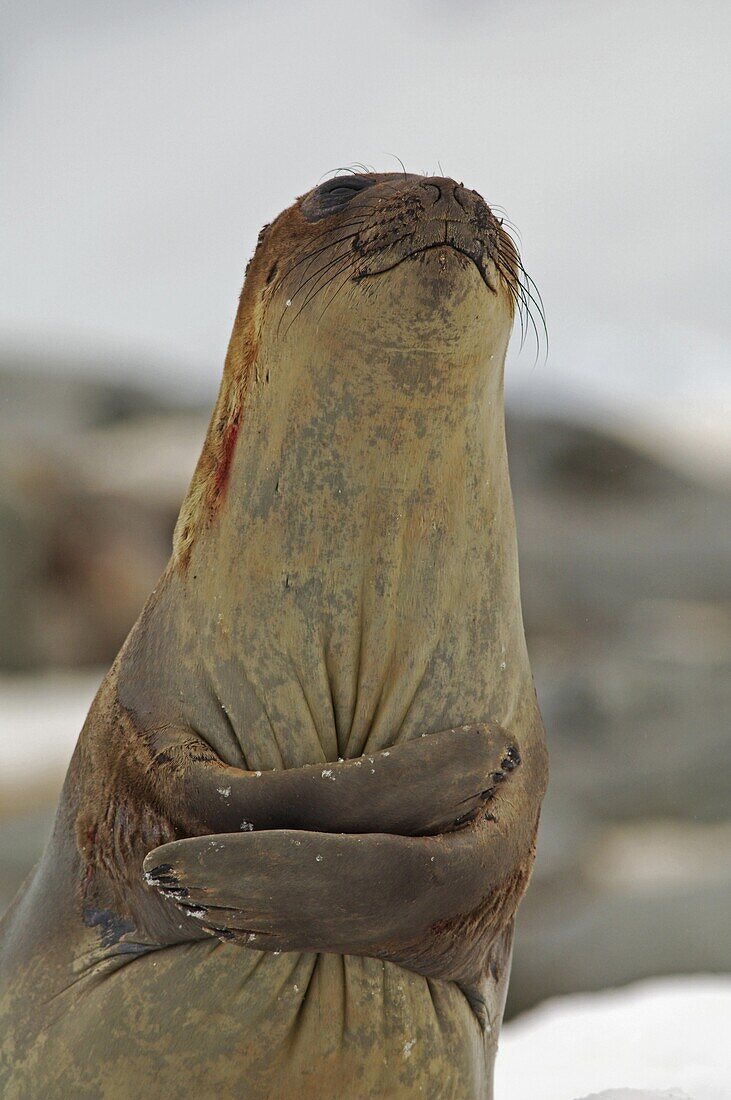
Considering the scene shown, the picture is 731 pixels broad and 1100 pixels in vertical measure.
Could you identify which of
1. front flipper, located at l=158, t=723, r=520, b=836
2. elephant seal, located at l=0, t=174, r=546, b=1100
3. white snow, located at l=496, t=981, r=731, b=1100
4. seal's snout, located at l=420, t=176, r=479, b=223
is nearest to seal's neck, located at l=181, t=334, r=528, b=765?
elephant seal, located at l=0, t=174, r=546, b=1100

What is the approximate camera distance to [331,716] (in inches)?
77.5

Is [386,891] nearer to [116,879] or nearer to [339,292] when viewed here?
[116,879]

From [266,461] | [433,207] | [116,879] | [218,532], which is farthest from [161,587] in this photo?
[433,207]

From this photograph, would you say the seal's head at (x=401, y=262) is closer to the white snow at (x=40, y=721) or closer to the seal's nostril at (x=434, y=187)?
the seal's nostril at (x=434, y=187)

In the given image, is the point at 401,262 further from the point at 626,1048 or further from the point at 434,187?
the point at 626,1048

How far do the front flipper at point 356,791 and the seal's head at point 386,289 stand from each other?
0.50 metres

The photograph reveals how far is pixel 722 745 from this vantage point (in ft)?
25.0

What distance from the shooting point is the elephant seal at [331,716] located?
71.5 inches

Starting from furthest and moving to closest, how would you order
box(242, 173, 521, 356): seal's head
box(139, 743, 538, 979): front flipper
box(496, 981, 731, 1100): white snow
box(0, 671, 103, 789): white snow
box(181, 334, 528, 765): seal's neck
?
box(0, 671, 103, 789): white snow → box(496, 981, 731, 1100): white snow → box(181, 334, 528, 765): seal's neck → box(242, 173, 521, 356): seal's head → box(139, 743, 538, 979): front flipper

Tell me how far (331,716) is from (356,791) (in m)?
0.20

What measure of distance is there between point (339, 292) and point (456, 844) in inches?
34.4

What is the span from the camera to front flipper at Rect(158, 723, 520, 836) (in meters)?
1.79

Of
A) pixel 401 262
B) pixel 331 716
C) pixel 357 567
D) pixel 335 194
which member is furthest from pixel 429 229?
pixel 331 716

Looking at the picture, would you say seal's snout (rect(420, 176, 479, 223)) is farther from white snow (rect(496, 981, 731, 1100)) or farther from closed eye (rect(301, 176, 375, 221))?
white snow (rect(496, 981, 731, 1100))
